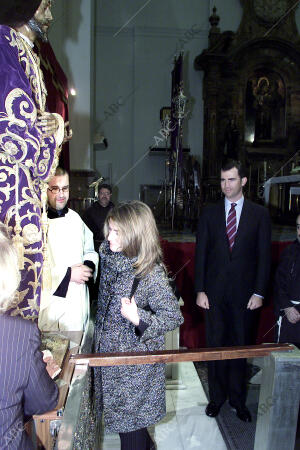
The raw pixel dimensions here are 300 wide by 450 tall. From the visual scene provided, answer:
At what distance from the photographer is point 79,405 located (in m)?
1.28

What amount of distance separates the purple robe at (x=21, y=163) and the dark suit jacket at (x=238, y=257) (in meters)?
1.49

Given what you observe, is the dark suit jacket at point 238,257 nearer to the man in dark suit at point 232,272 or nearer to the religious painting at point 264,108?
the man in dark suit at point 232,272

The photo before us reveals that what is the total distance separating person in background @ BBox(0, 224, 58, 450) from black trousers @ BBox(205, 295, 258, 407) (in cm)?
184

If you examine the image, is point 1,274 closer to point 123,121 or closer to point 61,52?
point 61,52

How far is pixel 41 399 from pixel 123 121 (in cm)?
1021

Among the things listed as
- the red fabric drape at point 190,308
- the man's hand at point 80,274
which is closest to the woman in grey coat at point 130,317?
the man's hand at point 80,274

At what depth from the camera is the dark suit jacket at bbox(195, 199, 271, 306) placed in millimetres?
2605

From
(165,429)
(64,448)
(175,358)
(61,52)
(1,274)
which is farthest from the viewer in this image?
(61,52)

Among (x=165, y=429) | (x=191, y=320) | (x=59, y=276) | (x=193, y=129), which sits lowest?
(x=165, y=429)

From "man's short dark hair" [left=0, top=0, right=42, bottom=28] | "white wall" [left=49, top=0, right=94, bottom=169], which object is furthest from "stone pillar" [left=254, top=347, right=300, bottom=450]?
"white wall" [left=49, top=0, right=94, bottom=169]

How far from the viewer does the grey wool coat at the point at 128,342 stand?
166 cm

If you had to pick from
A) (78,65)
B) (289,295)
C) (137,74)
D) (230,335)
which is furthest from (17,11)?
(137,74)

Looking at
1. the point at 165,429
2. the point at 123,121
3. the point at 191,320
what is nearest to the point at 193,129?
the point at 123,121

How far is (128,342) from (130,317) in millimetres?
202
